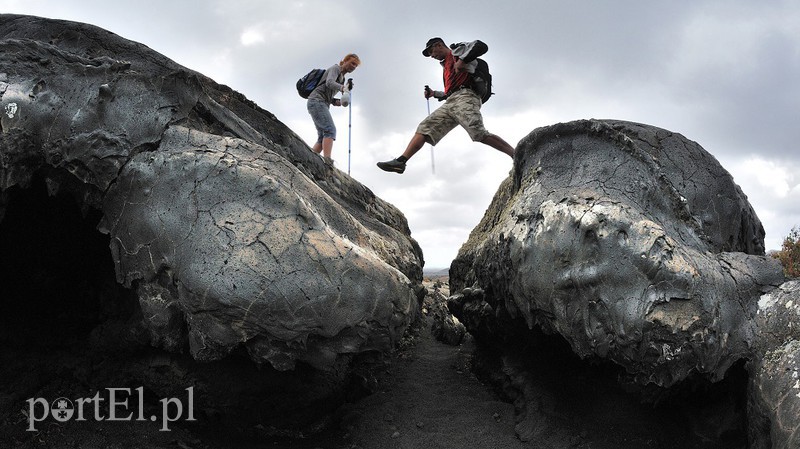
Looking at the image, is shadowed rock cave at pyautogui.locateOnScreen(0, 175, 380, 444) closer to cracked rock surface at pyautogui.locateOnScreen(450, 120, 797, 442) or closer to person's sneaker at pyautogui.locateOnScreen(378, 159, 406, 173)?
cracked rock surface at pyautogui.locateOnScreen(450, 120, 797, 442)

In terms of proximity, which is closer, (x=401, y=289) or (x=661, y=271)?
(x=661, y=271)

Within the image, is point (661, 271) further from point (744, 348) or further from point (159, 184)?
point (159, 184)

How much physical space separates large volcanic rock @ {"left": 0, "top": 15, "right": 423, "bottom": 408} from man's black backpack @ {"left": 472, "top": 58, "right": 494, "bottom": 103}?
Answer: 8.97ft

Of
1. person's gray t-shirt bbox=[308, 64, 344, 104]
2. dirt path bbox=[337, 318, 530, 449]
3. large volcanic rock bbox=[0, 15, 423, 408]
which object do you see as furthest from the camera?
person's gray t-shirt bbox=[308, 64, 344, 104]

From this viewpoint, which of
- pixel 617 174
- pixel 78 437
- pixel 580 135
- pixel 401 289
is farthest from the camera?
pixel 580 135

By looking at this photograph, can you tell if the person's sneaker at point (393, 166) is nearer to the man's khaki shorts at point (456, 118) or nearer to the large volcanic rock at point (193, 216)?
the man's khaki shorts at point (456, 118)

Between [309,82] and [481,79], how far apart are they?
2029mm

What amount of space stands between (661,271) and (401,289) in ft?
4.71

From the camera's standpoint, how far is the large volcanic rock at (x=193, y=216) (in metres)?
3.22

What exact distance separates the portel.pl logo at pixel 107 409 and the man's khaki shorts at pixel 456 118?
3.58 m

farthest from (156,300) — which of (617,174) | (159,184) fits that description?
(617,174)

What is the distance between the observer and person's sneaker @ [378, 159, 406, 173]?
20.9ft

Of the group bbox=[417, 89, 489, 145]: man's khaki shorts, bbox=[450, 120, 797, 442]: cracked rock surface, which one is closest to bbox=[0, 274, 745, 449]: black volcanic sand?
bbox=[450, 120, 797, 442]: cracked rock surface

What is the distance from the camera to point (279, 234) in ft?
10.9
